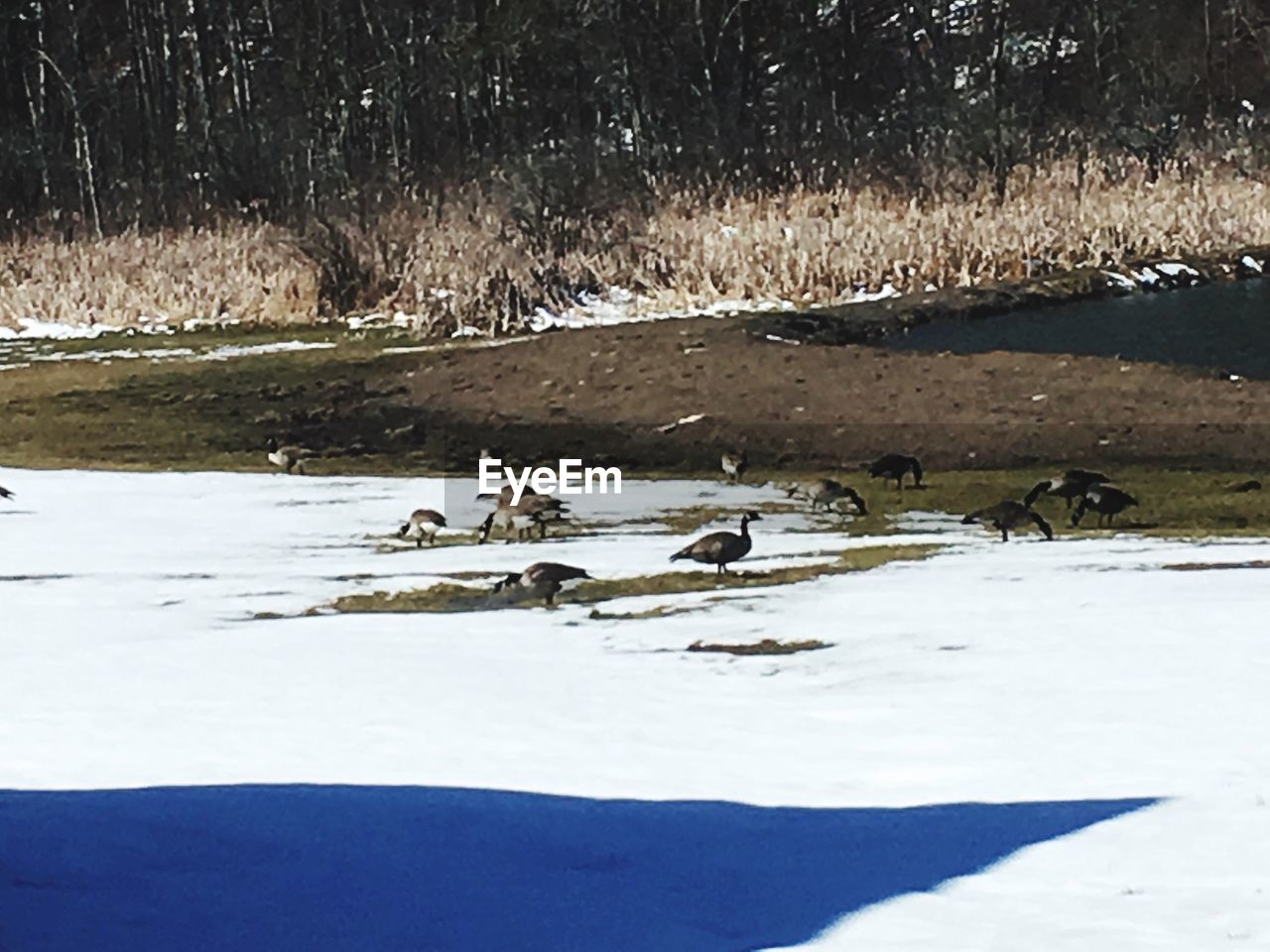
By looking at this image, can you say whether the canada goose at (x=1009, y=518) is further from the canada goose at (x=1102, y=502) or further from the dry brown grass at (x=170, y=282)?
the dry brown grass at (x=170, y=282)

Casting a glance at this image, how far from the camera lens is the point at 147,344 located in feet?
80.3

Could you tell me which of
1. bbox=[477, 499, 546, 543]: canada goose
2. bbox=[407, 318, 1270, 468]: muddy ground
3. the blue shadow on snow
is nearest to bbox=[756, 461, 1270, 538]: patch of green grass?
bbox=[407, 318, 1270, 468]: muddy ground

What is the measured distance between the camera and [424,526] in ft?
41.5

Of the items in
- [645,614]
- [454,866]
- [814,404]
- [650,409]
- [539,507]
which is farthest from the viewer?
[650,409]

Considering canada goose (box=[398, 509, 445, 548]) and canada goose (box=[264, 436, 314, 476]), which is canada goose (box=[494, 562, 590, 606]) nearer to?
canada goose (box=[398, 509, 445, 548])

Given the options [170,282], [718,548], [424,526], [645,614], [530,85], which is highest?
[530,85]

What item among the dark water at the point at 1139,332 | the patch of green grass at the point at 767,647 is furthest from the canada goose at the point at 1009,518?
the dark water at the point at 1139,332

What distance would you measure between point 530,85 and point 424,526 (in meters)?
38.7

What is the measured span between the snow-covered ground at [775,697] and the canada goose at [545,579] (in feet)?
0.41

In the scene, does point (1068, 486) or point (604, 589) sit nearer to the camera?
point (604, 589)

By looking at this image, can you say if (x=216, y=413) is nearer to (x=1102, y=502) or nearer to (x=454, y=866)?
(x=1102, y=502)

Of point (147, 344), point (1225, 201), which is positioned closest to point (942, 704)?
point (147, 344)

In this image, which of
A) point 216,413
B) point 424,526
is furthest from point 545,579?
point 216,413

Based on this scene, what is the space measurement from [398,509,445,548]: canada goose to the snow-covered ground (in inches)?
13.3
